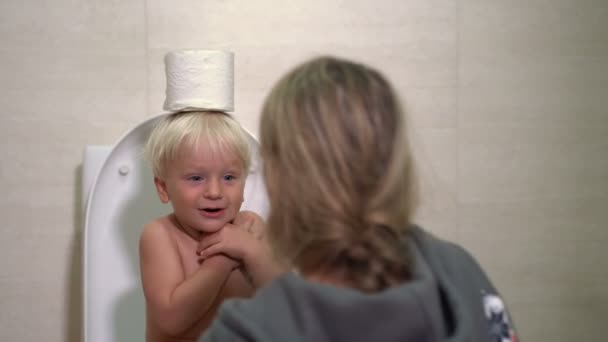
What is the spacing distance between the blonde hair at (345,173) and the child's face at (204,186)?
1.55 ft

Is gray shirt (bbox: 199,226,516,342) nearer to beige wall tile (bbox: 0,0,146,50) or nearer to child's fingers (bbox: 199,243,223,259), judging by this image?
child's fingers (bbox: 199,243,223,259)

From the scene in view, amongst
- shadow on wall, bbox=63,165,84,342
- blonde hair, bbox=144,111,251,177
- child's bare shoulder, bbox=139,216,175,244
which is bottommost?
shadow on wall, bbox=63,165,84,342

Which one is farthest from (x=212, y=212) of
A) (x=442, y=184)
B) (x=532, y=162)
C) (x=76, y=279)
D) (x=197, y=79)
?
(x=532, y=162)

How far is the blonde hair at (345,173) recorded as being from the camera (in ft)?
2.52

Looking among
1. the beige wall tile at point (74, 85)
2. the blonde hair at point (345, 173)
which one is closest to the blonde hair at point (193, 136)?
the beige wall tile at point (74, 85)

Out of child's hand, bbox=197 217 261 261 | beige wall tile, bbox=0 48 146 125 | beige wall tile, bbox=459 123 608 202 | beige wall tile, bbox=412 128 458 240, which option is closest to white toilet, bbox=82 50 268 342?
beige wall tile, bbox=0 48 146 125

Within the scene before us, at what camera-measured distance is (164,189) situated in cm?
132

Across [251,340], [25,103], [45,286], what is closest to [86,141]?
[25,103]

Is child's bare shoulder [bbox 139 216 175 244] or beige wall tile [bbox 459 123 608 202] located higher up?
beige wall tile [bbox 459 123 608 202]

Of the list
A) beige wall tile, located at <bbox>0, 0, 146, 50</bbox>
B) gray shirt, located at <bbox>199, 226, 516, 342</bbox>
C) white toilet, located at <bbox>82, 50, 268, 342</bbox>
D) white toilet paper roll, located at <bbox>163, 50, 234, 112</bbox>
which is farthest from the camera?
beige wall tile, located at <bbox>0, 0, 146, 50</bbox>

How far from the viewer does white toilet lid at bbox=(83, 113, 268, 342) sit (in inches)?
57.6

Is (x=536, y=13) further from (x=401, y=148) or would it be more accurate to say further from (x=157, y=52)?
(x=401, y=148)

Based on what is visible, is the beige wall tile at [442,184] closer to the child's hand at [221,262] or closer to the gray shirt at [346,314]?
the child's hand at [221,262]

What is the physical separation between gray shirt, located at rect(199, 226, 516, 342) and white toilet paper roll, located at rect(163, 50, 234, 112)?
1.98 feet
